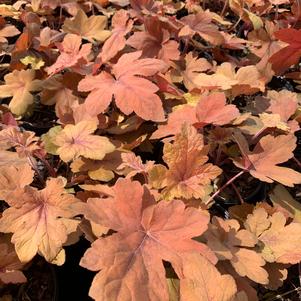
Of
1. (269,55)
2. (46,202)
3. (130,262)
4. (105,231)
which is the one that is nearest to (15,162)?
(46,202)

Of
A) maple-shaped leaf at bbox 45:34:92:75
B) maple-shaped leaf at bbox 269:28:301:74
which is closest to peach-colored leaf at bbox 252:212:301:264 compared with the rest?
maple-shaped leaf at bbox 269:28:301:74

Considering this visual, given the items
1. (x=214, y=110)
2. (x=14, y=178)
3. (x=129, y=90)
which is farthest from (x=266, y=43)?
(x=14, y=178)

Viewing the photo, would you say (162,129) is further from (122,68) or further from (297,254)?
(297,254)

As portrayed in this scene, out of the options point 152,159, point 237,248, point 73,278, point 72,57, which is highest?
point 72,57

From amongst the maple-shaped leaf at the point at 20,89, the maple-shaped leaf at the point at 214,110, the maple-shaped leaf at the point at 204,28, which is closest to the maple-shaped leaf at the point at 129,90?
the maple-shaped leaf at the point at 214,110

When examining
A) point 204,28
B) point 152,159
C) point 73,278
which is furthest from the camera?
point 204,28

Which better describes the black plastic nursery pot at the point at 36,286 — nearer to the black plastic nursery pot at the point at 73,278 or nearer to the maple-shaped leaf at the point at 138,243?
the black plastic nursery pot at the point at 73,278

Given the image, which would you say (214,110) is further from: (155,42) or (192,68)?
(155,42)
